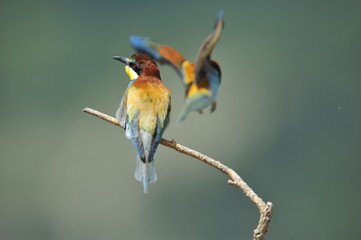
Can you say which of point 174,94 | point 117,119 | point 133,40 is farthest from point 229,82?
point 133,40

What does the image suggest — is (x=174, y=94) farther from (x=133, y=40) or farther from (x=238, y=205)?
(x=133, y=40)

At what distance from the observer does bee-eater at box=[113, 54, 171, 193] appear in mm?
1510

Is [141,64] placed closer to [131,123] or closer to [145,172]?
[131,123]

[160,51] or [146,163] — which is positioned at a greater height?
[160,51]

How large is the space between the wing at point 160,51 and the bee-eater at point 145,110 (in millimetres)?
235

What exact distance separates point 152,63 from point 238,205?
212 cm

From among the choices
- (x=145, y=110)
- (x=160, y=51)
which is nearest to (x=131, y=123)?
(x=145, y=110)

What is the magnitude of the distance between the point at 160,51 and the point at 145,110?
0.33 m

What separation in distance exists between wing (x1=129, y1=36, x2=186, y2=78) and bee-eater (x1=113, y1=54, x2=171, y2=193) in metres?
0.23

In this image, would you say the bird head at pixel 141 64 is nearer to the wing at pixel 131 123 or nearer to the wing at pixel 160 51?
the wing at pixel 131 123

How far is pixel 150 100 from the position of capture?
1.55 m

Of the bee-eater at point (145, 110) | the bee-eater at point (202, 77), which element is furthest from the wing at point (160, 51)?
the bee-eater at point (145, 110)

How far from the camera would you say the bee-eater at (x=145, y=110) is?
151cm

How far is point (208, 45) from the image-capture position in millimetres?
1103
